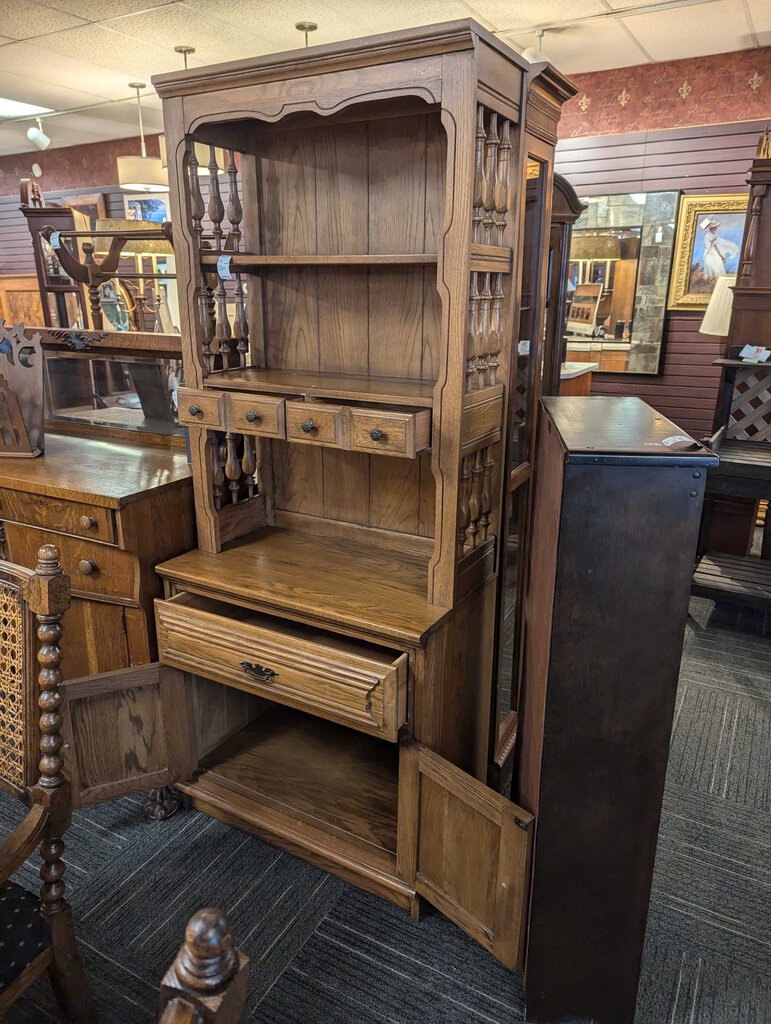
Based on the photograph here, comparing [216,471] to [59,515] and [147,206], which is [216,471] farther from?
[147,206]

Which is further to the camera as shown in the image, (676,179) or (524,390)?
(676,179)

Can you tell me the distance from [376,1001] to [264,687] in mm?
757

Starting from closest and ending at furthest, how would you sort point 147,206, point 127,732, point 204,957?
point 204,957
point 127,732
point 147,206

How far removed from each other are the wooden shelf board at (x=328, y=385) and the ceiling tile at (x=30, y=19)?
3383mm

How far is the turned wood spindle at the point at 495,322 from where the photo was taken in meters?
1.77

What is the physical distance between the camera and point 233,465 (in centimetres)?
211

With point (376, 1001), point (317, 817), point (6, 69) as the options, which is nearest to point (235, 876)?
point (317, 817)

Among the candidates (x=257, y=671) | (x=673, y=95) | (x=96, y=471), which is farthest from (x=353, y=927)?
(x=673, y=95)

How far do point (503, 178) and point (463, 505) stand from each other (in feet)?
2.54

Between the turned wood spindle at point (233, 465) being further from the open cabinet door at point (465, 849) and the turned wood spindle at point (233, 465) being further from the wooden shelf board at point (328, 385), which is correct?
the open cabinet door at point (465, 849)

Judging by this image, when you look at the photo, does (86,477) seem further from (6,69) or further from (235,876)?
(6,69)

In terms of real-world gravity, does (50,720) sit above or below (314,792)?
above

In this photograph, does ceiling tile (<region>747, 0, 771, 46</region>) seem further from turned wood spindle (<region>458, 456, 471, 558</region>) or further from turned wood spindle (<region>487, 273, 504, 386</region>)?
turned wood spindle (<region>458, 456, 471, 558</region>)

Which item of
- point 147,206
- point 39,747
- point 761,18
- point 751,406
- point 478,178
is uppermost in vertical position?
point 761,18
